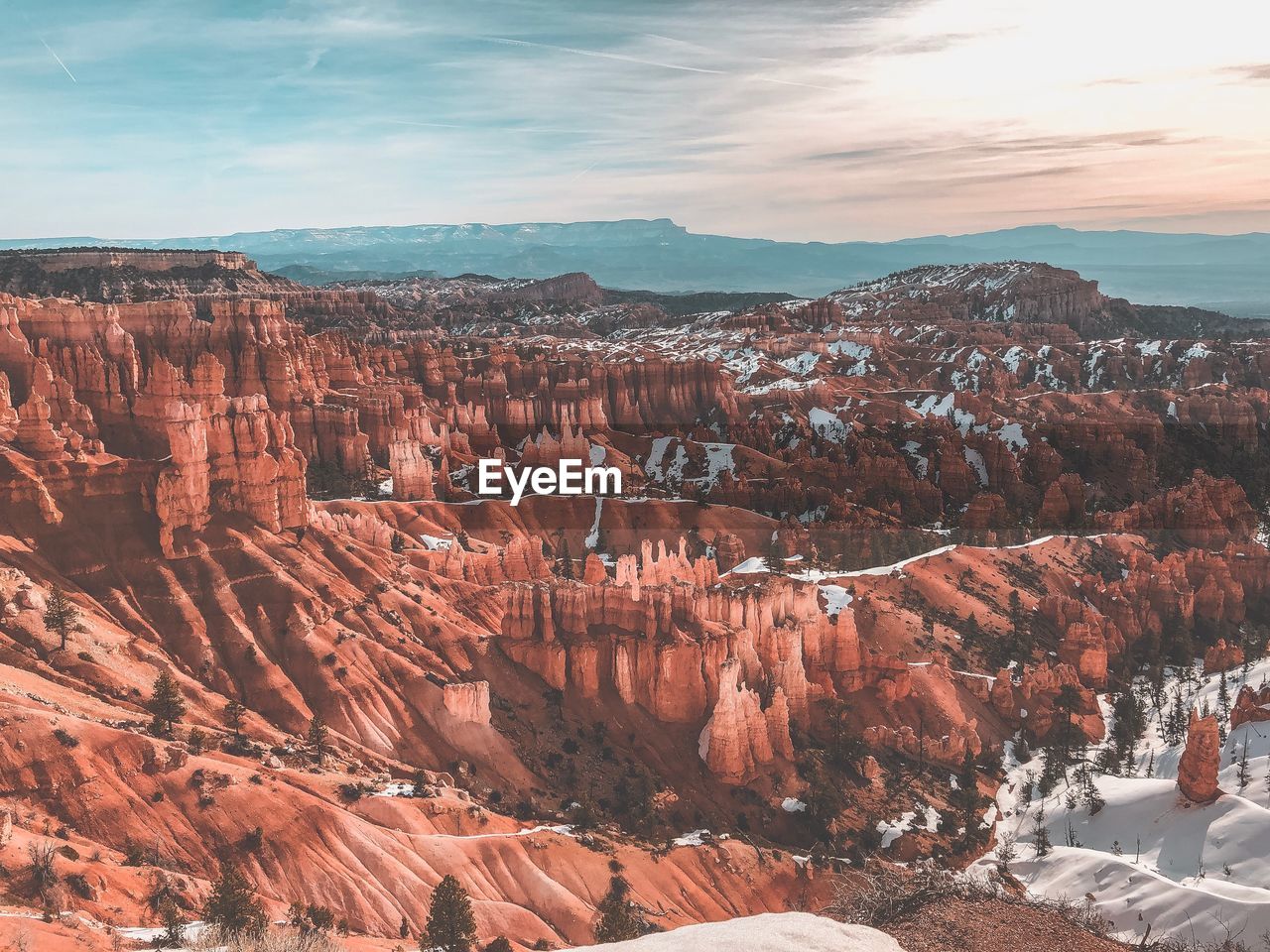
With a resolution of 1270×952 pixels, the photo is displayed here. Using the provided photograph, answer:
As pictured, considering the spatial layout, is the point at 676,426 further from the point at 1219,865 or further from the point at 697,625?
the point at 1219,865

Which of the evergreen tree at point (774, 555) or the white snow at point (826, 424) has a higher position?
the white snow at point (826, 424)

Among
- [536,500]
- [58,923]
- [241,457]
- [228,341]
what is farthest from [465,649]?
[228,341]

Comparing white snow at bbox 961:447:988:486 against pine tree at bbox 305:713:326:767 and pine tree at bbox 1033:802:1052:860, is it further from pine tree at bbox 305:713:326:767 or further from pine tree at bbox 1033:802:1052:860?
pine tree at bbox 305:713:326:767

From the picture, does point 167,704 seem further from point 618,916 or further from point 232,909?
point 618,916

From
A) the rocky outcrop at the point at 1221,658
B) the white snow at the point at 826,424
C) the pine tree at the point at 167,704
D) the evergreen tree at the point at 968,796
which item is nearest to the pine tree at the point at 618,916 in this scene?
the pine tree at the point at 167,704

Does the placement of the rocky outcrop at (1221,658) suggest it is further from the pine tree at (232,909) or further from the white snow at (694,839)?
the pine tree at (232,909)

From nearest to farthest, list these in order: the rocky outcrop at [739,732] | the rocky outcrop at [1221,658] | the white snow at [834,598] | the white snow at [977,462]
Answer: the rocky outcrop at [739,732] → the white snow at [834,598] → the rocky outcrop at [1221,658] → the white snow at [977,462]
